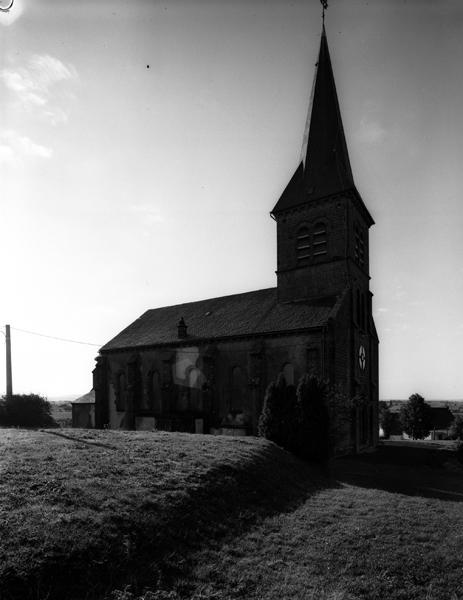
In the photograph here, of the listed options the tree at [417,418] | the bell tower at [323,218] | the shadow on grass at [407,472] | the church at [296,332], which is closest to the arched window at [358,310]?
the church at [296,332]

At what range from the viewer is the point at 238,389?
28.9 m

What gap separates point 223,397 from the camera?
29391mm

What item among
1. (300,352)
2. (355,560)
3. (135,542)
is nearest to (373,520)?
(355,560)

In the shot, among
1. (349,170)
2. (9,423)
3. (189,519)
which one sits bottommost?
(9,423)

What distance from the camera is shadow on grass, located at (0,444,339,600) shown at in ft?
20.5

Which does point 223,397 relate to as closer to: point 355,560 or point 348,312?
point 348,312

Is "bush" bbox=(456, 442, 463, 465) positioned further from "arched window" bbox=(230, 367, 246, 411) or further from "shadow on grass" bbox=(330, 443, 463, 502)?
"arched window" bbox=(230, 367, 246, 411)

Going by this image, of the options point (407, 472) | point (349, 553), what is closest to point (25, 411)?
point (407, 472)

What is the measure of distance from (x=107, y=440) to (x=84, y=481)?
6539 mm

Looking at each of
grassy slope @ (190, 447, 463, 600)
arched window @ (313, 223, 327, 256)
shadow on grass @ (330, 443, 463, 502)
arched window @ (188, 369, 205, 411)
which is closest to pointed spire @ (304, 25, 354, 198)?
arched window @ (313, 223, 327, 256)

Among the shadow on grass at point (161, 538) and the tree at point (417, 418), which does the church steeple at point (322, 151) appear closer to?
the shadow on grass at point (161, 538)

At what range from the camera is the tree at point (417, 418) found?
195 feet

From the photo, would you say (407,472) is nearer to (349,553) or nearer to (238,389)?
(238,389)

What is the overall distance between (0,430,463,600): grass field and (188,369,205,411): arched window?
52.8 ft
